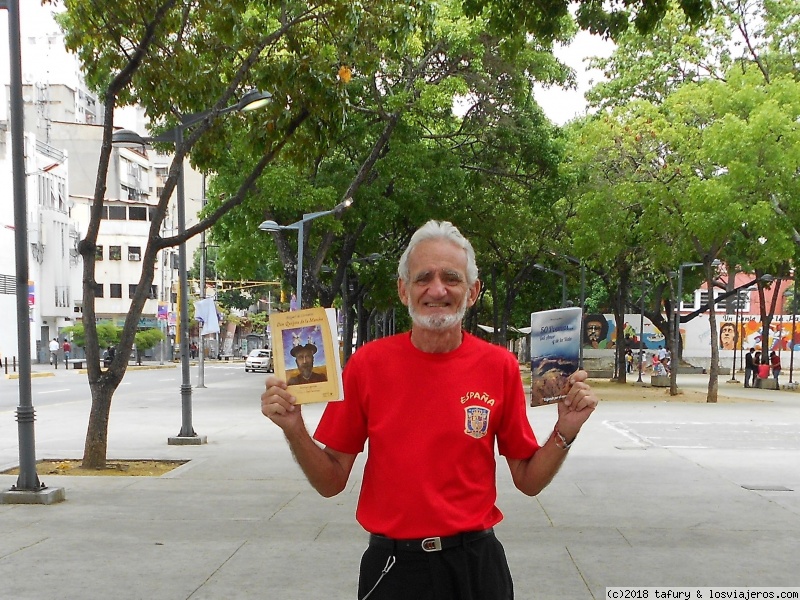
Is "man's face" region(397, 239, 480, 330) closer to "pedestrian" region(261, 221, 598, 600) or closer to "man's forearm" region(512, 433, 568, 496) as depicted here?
"pedestrian" region(261, 221, 598, 600)

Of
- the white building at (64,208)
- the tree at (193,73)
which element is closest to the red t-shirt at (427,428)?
the tree at (193,73)

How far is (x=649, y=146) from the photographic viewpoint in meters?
27.1

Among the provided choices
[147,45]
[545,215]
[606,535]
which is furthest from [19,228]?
[545,215]

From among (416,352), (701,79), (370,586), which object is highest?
(701,79)

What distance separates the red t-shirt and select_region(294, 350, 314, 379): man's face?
0.17m

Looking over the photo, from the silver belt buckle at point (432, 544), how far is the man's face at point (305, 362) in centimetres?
63

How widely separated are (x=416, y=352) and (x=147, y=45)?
30.9ft

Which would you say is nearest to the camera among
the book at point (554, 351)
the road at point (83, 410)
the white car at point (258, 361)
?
the book at point (554, 351)

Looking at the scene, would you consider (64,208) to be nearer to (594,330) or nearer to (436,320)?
(594,330)

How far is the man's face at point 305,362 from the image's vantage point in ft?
10.1

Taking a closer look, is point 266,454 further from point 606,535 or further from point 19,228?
point 606,535

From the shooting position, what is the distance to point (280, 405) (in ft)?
9.98

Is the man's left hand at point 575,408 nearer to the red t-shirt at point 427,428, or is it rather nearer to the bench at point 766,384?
the red t-shirt at point 427,428

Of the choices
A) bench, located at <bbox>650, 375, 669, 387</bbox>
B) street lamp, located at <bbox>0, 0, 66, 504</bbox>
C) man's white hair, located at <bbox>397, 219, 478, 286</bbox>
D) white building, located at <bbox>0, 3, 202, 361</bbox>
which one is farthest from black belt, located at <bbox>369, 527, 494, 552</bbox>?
white building, located at <bbox>0, 3, 202, 361</bbox>
